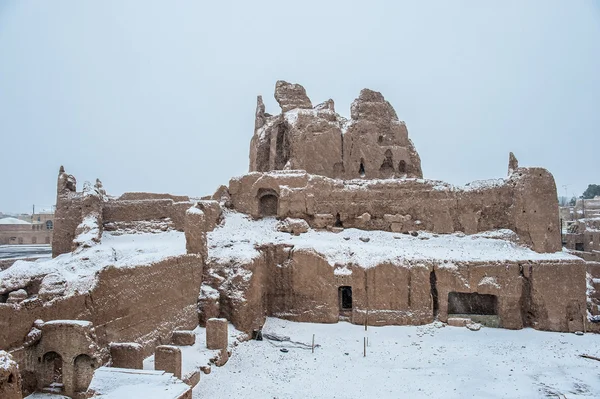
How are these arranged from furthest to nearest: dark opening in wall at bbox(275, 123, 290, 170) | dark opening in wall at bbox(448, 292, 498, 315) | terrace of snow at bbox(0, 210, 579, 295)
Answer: dark opening in wall at bbox(275, 123, 290, 170) < dark opening in wall at bbox(448, 292, 498, 315) < terrace of snow at bbox(0, 210, 579, 295)

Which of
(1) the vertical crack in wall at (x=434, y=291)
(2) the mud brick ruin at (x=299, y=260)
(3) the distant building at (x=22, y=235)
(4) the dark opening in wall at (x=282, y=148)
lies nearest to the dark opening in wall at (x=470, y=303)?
(2) the mud brick ruin at (x=299, y=260)

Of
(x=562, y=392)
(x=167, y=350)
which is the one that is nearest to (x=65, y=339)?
(x=167, y=350)

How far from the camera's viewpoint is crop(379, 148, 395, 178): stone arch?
95.0 feet

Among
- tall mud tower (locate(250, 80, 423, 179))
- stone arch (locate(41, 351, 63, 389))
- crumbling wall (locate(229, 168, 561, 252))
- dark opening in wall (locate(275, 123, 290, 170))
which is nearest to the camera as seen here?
stone arch (locate(41, 351, 63, 389))

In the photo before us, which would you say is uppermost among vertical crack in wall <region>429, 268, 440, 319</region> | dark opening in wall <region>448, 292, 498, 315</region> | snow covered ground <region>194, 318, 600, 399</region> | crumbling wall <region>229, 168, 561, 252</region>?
crumbling wall <region>229, 168, 561, 252</region>

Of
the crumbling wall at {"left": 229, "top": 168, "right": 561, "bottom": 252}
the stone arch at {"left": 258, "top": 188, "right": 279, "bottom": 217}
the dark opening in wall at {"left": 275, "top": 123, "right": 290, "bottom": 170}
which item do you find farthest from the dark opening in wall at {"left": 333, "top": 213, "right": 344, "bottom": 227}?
the dark opening in wall at {"left": 275, "top": 123, "right": 290, "bottom": 170}

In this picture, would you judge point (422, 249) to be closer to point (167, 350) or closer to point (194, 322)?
point (194, 322)

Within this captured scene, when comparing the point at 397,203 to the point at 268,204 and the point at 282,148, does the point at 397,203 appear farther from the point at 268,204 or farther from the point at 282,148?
the point at 282,148

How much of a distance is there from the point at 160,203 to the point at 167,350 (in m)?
12.8

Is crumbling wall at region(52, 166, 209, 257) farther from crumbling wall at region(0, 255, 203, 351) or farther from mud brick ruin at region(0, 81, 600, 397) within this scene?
crumbling wall at region(0, 255, 203, 351)

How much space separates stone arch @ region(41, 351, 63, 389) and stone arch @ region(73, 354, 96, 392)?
46cm

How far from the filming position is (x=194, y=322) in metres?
16.6

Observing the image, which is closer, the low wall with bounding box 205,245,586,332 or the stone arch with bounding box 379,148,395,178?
the low wall with bounding box 205,245,586,332

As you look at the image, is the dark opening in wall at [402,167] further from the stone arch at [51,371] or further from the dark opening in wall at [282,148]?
the stone arch at [51,371]
